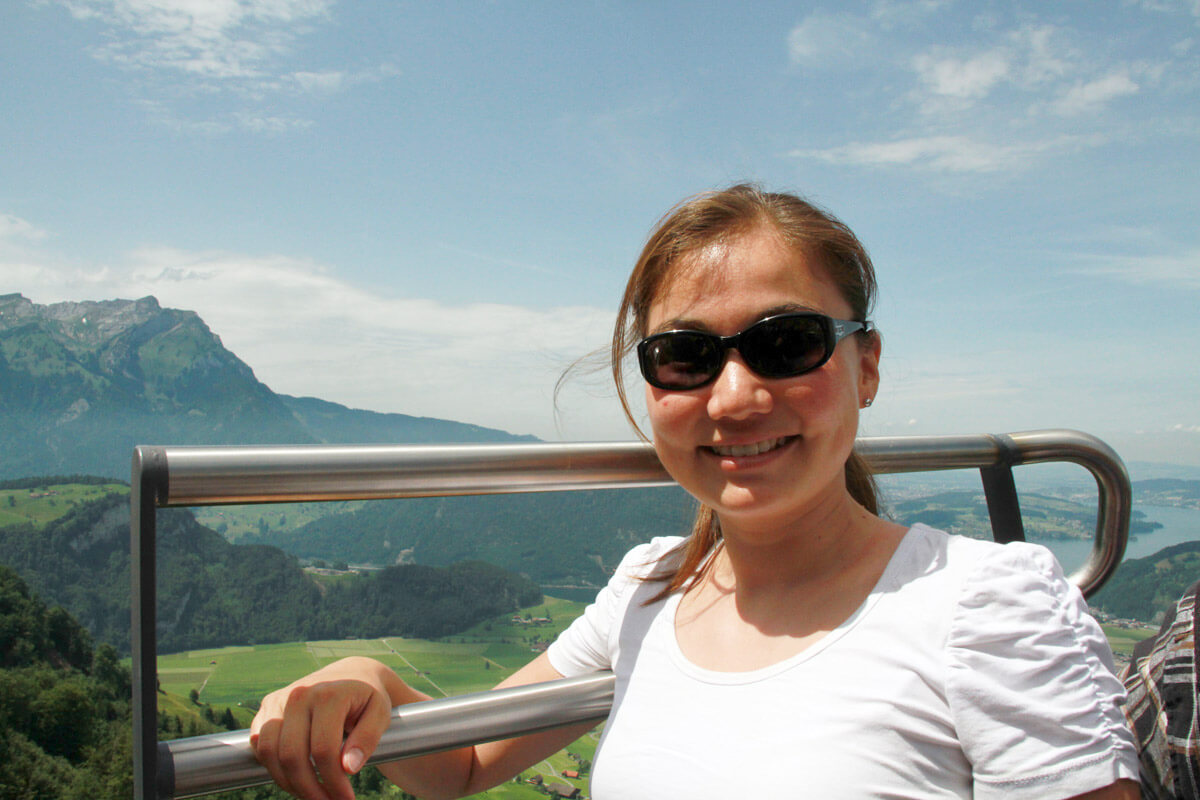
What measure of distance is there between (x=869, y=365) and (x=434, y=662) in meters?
9.04

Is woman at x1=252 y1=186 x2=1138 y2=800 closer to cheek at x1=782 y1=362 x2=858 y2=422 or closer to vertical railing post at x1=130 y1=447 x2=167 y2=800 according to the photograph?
cheek at x1=782 y1=362 x2=858 y2=422

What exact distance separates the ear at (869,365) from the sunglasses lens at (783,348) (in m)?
0.22

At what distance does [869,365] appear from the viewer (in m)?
1.56

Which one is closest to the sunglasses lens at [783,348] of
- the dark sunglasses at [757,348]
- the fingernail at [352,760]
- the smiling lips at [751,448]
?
the dark sunglasses at [757,348]

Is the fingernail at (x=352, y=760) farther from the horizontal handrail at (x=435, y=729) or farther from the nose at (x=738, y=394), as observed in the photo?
the nose at (x=738, y=394)

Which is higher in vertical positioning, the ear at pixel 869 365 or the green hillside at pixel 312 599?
the ear at pixel 869 365

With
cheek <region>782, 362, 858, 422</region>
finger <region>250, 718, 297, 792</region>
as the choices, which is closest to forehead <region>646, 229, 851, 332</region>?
cheek <region>782, 362, 858, 422</region>

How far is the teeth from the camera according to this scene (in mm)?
1379

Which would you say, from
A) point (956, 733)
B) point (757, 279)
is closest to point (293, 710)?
point (956, 733)

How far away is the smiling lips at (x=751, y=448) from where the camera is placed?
4.52 feet

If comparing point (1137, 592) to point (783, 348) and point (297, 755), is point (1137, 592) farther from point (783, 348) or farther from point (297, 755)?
point (297, 755)

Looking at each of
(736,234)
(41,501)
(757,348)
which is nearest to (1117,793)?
(757,348)

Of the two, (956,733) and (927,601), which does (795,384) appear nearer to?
(927,601)

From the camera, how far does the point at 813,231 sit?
1.49 m
